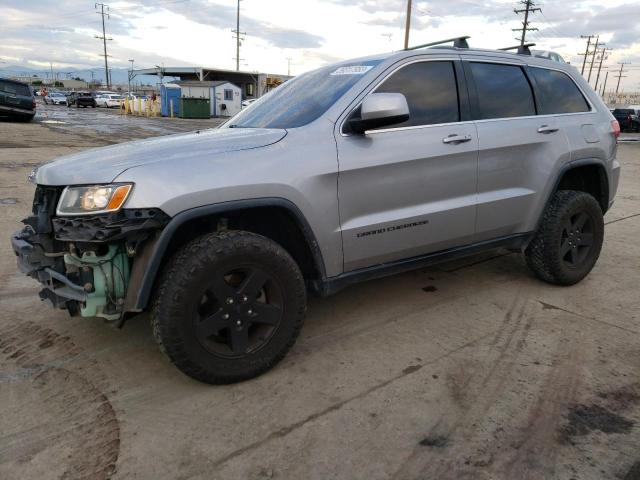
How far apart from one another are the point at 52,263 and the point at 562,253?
380 cm

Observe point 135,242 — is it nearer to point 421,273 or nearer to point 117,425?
point 117,425

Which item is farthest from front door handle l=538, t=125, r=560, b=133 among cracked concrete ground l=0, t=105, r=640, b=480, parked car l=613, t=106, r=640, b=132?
parked car l=613, t=106, r=640, b=132

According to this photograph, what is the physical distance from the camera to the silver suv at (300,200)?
2.56 meters

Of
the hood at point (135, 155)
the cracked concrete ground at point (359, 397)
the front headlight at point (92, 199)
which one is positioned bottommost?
the cracked concrete ground at point (359, 397)

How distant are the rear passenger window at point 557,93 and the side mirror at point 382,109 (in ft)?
5.97

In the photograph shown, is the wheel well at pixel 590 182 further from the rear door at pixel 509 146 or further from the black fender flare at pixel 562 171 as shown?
the rear door at pixel 509 146

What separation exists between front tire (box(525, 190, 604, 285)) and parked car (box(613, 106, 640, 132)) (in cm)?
3263

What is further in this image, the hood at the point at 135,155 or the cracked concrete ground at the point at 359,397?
the hood at the point at 135,155

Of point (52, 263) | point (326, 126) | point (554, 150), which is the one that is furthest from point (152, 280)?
point (554, 150)

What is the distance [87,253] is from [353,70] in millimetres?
2038

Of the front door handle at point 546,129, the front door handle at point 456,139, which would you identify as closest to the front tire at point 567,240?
the front door handle at point 546,129

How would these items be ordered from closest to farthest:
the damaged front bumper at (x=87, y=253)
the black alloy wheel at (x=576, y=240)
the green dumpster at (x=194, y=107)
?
the damaged front bumper at (x=87, y=253) < the black alloy wheel at (x=576, y=240) < the green dumpster at (x=194, y=107)

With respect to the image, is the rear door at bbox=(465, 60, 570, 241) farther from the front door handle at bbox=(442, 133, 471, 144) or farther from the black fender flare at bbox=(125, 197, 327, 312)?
the black fender flare at bbox=(125, 197, 327, 312)

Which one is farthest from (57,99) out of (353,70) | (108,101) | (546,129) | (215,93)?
(546,129)
